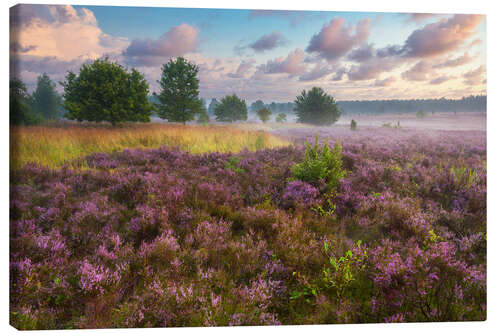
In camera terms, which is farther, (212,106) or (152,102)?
(212,106)

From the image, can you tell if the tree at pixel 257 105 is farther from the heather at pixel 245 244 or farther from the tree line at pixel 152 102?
the heather at pixel 245 244

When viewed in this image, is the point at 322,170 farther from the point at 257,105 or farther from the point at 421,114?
the point at 421,114

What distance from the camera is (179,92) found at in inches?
215

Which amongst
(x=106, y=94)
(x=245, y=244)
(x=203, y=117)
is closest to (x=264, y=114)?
(x=203, y=117)

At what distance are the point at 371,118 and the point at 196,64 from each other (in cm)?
410

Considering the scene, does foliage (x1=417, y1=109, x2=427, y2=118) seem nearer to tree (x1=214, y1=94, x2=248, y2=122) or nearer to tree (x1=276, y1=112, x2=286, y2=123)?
tree (x1=276, y1=112, x2=286, y2=123)

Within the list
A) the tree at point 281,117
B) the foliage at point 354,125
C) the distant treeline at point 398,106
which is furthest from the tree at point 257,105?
the foliage at point 354,125

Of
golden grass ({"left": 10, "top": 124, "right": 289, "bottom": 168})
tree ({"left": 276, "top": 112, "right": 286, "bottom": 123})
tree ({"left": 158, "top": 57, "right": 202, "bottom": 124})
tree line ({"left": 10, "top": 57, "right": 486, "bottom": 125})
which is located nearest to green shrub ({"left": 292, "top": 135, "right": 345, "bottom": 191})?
tree line ({"left": 10, "top": 57, "right": 486, "bottom": 125})

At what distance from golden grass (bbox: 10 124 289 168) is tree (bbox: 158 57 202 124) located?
0.34m

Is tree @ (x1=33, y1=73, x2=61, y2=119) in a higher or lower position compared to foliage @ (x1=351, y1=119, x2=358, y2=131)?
higher

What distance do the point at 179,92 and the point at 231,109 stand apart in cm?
128

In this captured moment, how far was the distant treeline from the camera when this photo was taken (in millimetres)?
4875

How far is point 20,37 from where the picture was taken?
3941mm

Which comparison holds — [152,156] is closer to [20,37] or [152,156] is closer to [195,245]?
[20,37]
